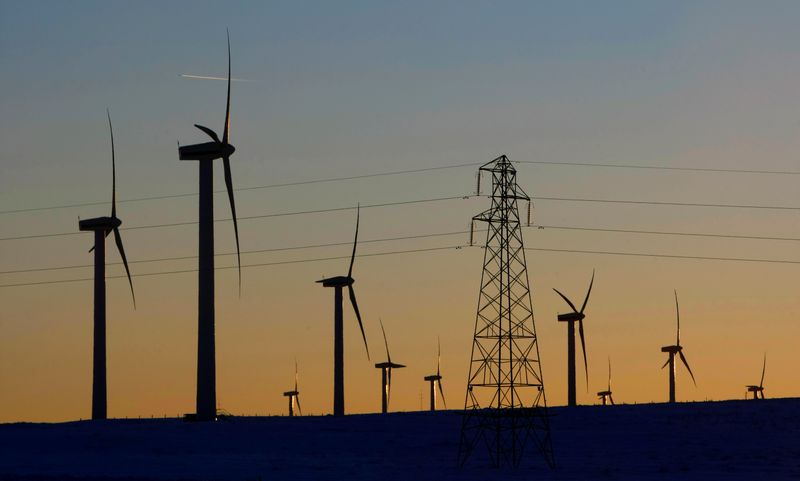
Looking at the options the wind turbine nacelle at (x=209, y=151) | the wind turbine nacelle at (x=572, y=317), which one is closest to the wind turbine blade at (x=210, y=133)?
the wind turbine nacelle at (x=209, y=151)

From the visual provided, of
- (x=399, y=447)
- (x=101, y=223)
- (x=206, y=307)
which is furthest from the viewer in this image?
(x=101, y=223)

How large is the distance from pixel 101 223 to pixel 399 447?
149 ft

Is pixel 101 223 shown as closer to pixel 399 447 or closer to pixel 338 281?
pixel 338 281

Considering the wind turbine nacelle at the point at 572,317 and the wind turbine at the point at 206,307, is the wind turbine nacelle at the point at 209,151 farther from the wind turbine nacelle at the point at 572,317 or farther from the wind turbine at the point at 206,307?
the wind turbine nacelle at the point at 572,317

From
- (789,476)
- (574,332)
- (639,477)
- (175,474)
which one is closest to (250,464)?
(175,474)

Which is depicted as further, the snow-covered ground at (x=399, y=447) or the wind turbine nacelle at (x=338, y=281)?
the wind turbine nacelle at (x=338, y=281)

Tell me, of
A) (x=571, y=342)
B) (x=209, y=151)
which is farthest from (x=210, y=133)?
(x=571, y=342)

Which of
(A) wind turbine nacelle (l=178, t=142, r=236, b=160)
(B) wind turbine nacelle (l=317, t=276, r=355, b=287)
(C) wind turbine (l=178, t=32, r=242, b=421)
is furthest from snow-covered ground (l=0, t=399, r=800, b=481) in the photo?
(B) wind turbine nacelle (l=317, t=276, r=355, b=287)

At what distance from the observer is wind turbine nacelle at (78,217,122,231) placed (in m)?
124

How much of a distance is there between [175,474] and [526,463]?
17.5 m

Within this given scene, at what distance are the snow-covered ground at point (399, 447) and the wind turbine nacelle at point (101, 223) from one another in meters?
21.4

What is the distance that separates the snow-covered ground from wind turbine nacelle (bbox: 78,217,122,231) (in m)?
21.4

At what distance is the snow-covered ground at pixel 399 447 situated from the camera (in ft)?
234

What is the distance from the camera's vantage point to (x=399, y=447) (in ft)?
285
